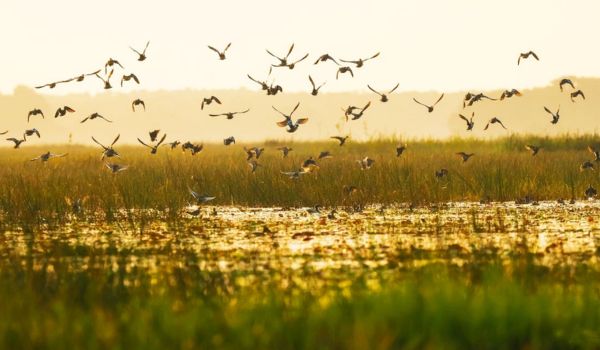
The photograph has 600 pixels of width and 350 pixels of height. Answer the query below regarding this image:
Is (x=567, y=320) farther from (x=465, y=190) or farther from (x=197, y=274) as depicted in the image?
(x=465, y=190)

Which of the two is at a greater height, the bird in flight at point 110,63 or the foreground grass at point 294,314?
the bird in flight at point 110,63

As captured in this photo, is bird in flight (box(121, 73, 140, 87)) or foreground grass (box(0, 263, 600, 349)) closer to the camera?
foreground grass (box(0, 263, 600, 349))

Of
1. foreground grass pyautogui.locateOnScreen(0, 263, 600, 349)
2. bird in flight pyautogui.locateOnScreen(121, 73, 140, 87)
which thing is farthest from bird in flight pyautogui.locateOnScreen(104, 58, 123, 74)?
foreground grass pyautogui.locateOnScreen(0, 263, 600, 349)

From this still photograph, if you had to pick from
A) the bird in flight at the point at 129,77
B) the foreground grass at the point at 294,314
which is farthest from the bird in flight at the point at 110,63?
the foreground grass at the point at 294,314

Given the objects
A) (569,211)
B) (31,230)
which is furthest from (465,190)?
(31,230)

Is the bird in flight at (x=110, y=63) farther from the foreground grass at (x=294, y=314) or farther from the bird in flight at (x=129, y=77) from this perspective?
the foreground grass at (x=294, y=314)

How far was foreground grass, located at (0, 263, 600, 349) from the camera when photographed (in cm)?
547

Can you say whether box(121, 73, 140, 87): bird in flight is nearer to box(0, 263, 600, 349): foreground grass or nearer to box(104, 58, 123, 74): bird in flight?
box(104, 58, 123, 74): bird in flight

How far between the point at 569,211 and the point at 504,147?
11369 millimetres

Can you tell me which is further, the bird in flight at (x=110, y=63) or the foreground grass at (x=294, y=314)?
the bird in flight at (x=110, y=63)

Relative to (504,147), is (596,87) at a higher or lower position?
higher

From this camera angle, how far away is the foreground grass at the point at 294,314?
5469 millimetres

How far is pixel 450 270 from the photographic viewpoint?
25.5 feet

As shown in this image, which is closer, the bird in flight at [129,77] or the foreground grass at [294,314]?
the foreground grass at [294,314]
